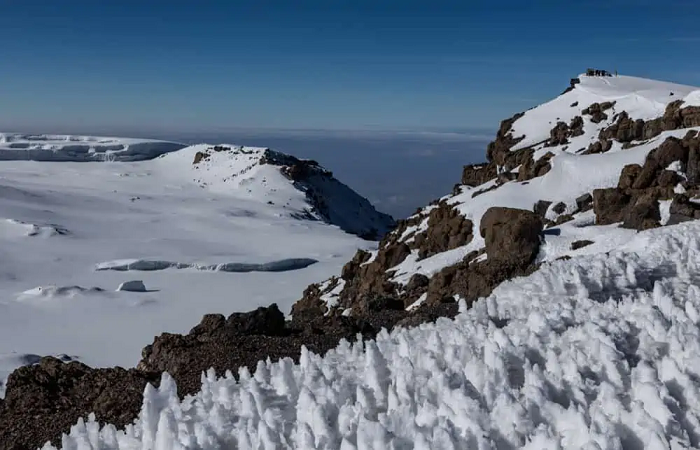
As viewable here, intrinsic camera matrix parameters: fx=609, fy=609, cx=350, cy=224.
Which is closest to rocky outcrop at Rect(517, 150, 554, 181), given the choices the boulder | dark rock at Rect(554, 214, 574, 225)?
dark rock at Rect(554, 214, 574, 225)

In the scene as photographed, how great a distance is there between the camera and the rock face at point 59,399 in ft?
23.0

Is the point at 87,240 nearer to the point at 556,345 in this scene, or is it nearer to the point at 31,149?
the point at 556,345

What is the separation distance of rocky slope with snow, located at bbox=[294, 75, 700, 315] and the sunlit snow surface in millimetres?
7754

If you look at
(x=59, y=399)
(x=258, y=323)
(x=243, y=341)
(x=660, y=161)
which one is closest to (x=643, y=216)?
(x=660, y=161)

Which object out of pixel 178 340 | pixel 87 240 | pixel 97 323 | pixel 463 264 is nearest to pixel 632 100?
pixel 463 264

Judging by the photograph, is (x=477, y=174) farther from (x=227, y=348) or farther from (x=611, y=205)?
(x=227, y=348)

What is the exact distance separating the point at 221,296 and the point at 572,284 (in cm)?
2702

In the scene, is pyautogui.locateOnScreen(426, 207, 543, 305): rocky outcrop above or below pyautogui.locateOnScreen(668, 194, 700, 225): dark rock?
below

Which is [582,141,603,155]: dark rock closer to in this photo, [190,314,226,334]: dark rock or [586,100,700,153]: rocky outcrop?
[586,100,700,153]: rocky outcrop

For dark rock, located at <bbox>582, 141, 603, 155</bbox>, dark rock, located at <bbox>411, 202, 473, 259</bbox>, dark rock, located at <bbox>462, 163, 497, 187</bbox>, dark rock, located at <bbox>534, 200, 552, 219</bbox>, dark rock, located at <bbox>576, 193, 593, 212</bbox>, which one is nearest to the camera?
dark rock, located at <bbox>576, 193, 593, 212</bbox>

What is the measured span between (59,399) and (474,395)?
19.4ft

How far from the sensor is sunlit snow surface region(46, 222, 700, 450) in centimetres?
441

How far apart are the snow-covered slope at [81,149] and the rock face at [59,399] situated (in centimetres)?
10138

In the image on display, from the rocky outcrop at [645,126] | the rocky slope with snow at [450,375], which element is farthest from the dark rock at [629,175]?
the rocky outcrop at [645,126]
